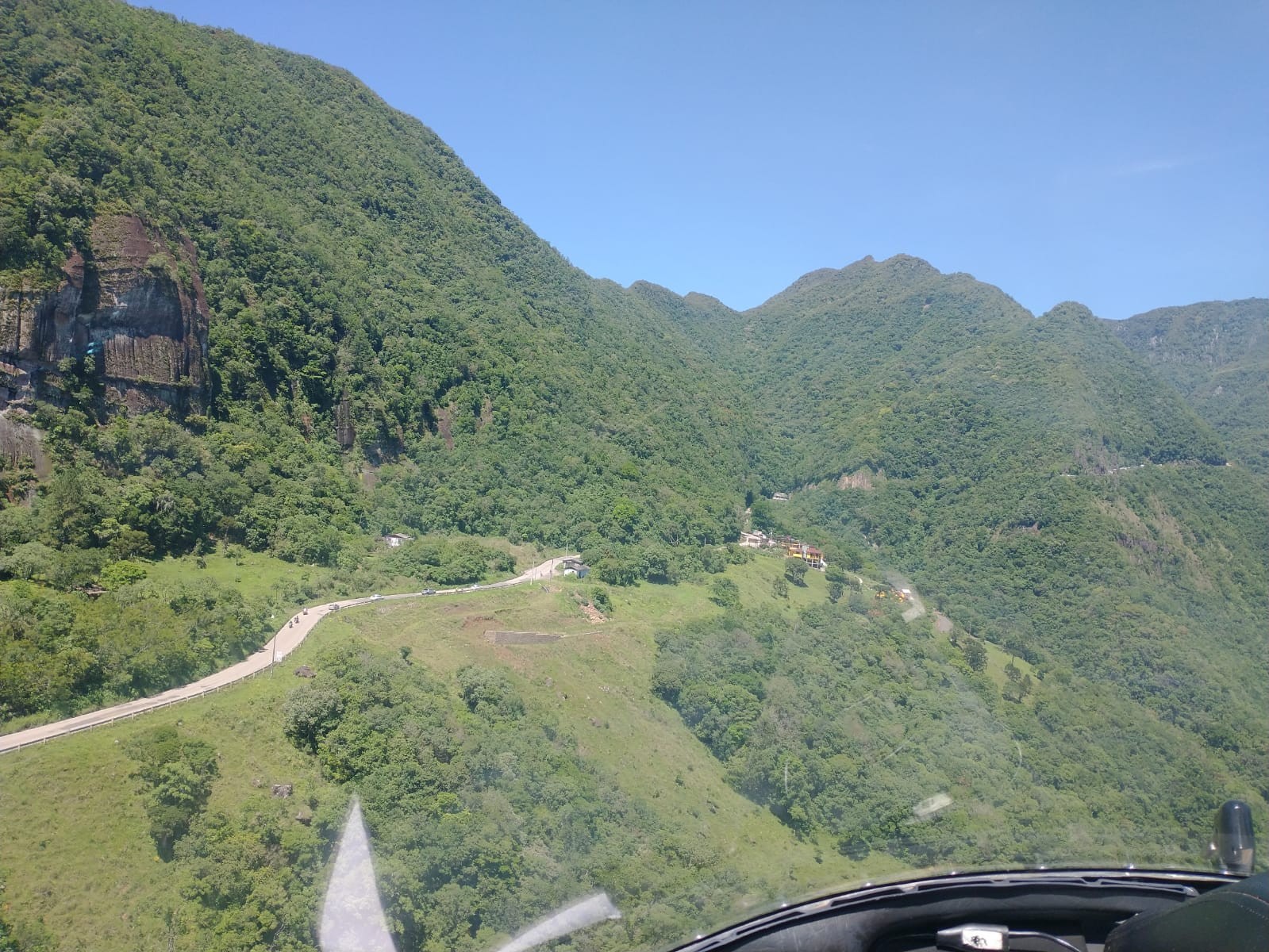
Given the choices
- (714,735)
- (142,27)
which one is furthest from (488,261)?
(714,735)

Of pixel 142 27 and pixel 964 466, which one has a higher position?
pixel 142 27

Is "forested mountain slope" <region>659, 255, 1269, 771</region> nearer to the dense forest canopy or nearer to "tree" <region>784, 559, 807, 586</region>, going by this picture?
the dense forest canopy

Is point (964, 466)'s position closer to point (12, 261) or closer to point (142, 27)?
point (12, 261)

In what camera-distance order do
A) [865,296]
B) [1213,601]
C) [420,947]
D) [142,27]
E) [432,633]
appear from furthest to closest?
[865,296]
[142,27]
[1213,601]
[432,633]
[420,947]

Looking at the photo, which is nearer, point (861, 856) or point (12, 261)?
point (861, 856)

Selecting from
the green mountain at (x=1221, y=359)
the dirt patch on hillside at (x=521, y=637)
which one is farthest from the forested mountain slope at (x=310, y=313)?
the green mountain at (x=1221, y=359)
